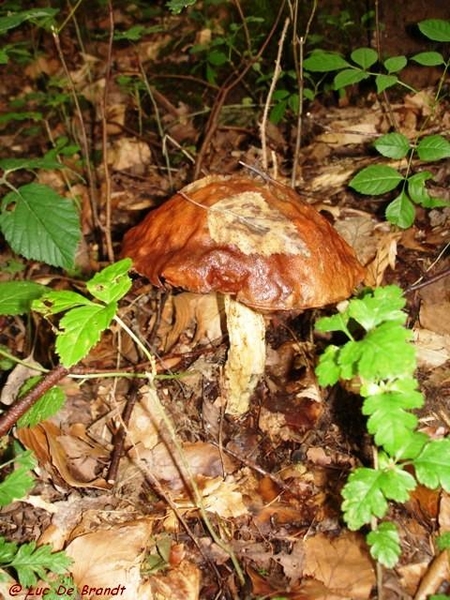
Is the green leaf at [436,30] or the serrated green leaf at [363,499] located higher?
the green leaf at [436,30]

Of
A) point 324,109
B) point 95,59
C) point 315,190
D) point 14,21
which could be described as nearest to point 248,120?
point 324,109

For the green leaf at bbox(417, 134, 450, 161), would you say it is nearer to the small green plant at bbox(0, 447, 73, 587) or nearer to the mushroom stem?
the mushroom stem

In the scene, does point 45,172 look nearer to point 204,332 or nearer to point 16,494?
point 204,332

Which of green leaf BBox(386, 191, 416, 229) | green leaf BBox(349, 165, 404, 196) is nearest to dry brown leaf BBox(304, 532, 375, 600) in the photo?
green leaf BBox(386, 191, 416, 229)

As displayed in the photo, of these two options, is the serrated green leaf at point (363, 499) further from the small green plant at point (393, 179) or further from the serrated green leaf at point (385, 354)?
the small green plant at point (393, 179)

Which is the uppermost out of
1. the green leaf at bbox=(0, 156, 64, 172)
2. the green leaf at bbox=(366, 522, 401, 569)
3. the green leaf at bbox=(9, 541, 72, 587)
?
the green leaf at bbox=(0, 156, 64, 172)

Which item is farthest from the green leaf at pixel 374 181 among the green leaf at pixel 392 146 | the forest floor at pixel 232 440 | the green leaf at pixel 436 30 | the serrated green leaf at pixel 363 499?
the serrated green leaf at pixel 363 499

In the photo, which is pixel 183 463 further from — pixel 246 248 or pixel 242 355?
pixel 246 248
